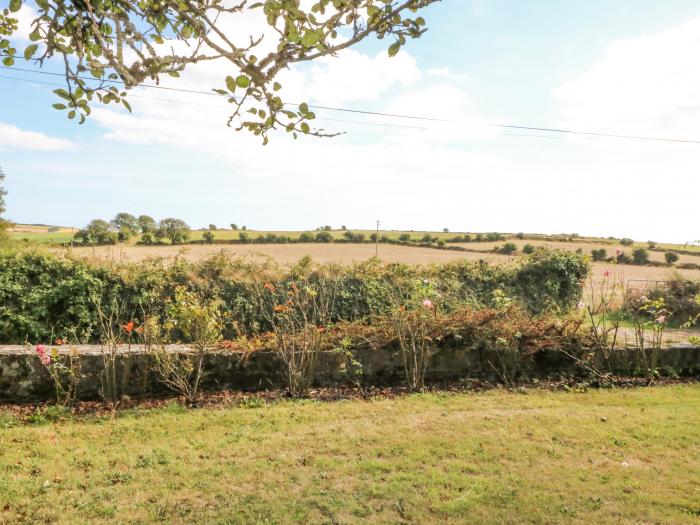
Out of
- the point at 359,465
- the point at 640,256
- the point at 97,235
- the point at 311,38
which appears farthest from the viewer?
the point at 640,256

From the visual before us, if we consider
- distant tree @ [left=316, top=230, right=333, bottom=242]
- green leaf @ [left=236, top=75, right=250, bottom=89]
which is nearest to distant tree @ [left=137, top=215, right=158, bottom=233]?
distant tree @ [left=316, top=230, right=333, bottom=242]

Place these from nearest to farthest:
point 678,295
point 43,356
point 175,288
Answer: point 43,356 → point 175,288 → point 678,295

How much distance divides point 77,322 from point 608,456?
7.50 metres

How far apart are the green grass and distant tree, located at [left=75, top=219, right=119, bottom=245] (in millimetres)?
5012

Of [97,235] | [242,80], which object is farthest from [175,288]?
[242,80]

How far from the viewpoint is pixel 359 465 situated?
4.21 metres

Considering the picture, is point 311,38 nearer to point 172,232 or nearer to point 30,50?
point 30,50

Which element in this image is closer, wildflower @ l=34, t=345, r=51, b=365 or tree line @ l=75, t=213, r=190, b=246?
wildflower @ l=34, t=345, r=51, b=365

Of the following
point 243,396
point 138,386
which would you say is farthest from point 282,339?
point 138,386

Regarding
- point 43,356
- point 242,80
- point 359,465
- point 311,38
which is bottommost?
point 359,465

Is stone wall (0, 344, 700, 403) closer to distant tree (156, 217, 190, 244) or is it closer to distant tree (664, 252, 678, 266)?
distant tree (156, 217, 190, 244)

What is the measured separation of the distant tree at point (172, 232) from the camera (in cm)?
1586

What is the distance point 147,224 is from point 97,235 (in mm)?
6012

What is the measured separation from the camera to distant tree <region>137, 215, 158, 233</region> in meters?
15.9
